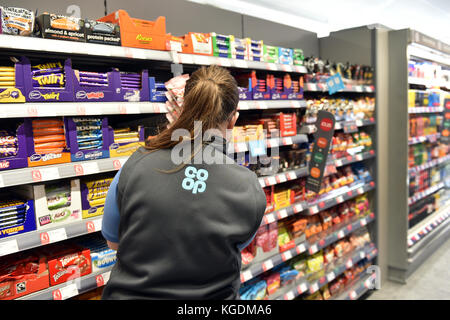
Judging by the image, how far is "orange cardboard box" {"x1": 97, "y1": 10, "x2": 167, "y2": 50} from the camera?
2029mm

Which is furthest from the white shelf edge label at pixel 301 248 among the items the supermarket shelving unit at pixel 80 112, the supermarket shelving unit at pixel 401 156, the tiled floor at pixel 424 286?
the supermarket shelving unit at pixel 401 156

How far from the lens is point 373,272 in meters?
4.20

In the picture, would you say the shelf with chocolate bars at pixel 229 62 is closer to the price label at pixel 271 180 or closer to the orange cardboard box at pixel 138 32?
the orange cardboard box at pixel 138 32

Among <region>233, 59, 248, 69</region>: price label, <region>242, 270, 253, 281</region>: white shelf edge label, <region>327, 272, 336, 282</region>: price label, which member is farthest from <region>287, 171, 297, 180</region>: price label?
<region>327, 272, 336, 282</region>: price label

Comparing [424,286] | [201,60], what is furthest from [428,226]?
[201,60]

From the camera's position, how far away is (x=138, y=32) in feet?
6.81

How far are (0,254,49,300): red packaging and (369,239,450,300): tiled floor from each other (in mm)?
3456

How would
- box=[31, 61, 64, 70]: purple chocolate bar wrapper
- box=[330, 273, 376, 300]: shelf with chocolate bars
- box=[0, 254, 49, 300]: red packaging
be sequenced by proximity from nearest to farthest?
box=[0, 254, 49, 300]: red packaging < box=[31, 61, 64, 70]: purple chocolate bar wrapper < box=[330, 273, 376, 300]: shelf with chocolate bars

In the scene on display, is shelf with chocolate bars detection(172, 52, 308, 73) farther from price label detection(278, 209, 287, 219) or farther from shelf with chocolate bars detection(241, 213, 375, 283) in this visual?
shelf with chocolate bars detection(241, 213, 375, 283)

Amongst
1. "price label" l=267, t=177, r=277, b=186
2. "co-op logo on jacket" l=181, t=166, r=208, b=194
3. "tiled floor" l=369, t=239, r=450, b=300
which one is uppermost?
"co-op logo on jacket" l=181, t=166, r=208, b=194

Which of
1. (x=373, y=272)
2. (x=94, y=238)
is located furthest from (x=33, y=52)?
(x=373, y=272)

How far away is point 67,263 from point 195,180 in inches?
46.0

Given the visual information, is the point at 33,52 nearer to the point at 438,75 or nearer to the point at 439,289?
the point at 439,289
